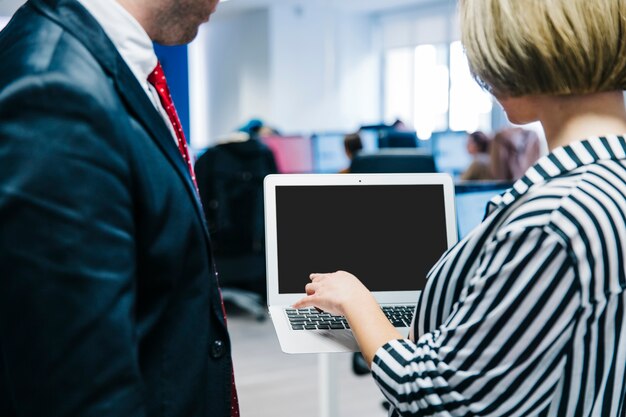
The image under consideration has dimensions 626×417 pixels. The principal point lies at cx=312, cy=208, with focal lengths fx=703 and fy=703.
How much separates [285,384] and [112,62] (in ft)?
8.47

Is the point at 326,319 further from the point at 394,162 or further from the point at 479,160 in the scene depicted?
the point at 479,160

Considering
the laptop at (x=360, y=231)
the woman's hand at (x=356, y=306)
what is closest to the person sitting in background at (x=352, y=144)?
the laptop at (x=360, y=231)

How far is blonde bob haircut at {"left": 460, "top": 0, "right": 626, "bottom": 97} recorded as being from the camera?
73 cm

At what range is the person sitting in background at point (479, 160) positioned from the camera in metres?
3.98

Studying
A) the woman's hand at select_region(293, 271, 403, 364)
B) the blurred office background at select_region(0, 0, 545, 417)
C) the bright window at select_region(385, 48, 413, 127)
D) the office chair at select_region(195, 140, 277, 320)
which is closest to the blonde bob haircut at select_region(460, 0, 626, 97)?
the woman's hand at select_region(293, 271, 403, 364)

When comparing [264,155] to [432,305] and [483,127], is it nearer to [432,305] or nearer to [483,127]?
[432,305]

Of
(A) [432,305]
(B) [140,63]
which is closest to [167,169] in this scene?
(B) [140,63]

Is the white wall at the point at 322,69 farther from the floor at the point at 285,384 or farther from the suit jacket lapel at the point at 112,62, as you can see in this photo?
the suit jacket lapel at the point at 112,62

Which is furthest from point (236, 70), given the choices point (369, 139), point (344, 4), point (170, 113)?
point (170, 113)

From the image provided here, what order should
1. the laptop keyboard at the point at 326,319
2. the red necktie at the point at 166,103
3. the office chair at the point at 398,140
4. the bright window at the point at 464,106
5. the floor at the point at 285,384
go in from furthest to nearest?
1. the bright window at the point at 464,106
2. the office chair at the point at 398,140
3. the floor at the point at 285,384
4. the laptop keyboard at the point at 326,319
5. the red necktie at the point at 166,103

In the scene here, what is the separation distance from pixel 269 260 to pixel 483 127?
7.98 m

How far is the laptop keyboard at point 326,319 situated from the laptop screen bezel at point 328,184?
0.10 ft

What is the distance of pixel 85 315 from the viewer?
0.69 meters

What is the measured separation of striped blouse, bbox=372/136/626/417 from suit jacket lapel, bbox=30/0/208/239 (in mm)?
350
